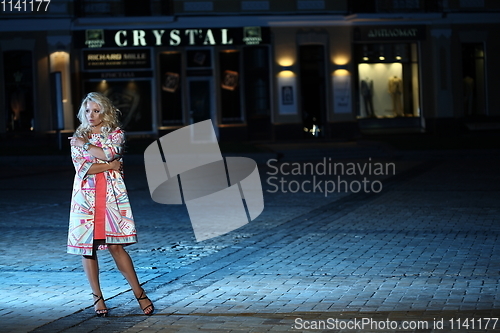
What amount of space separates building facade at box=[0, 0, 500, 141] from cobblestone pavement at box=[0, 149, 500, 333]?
15.7 m

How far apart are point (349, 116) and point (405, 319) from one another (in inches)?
1022

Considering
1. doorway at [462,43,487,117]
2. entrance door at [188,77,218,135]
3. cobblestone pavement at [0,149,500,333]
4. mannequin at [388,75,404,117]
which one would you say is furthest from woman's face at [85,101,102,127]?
doorway at [462,43,487,117]

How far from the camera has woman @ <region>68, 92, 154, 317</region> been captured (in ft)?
20.0

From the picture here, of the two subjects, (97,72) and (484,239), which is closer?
(484,239)

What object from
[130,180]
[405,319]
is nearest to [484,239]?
[405,319]

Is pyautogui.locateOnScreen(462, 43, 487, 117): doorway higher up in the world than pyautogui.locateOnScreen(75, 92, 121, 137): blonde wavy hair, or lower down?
higher up

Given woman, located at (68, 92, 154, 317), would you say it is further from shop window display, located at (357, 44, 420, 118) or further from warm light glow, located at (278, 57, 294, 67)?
shop window display, located at (357, 44, 420, 118)

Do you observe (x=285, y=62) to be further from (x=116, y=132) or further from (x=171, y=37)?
(x=116, y=132)

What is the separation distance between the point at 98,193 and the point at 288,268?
2.62 m

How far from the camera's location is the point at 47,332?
573 cm

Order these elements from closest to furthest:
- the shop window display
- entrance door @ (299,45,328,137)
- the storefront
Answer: entrance door @ (299,45,328,137) < the storefront < the shop window display

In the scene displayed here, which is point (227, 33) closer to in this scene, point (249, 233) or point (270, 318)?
point (249, 233)

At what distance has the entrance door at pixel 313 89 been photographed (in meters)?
31.4

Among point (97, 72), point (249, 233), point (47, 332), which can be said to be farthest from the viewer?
point (97, 72)
